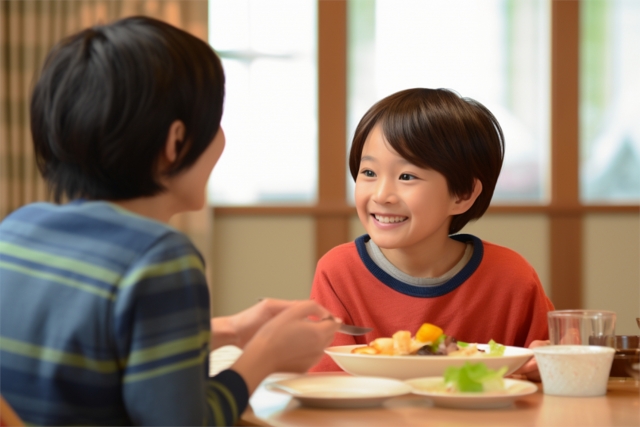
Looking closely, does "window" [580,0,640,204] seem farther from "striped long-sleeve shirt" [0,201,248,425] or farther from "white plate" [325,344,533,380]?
"striped long-sleeve shirt" [0,201,248,425]

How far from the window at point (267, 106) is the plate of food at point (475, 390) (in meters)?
3.43

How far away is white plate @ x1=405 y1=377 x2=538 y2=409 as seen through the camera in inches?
39.0

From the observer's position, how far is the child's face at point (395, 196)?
1656 mm

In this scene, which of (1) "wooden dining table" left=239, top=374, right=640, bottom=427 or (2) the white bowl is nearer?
(1) "wooden dining table" left=239, top=374, right=640, bottom=427

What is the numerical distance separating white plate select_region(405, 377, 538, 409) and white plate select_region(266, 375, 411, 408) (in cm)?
3

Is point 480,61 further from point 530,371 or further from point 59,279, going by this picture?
point 59,279

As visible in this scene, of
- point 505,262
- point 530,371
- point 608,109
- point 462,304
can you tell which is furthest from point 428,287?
point 608,109

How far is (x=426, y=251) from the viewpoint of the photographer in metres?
1.73

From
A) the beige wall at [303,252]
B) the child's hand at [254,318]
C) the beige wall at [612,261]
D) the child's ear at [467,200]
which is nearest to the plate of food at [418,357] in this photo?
the child's hand at [254,318]

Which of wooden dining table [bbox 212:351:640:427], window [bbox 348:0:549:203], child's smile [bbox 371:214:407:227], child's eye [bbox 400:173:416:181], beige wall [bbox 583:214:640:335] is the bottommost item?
beige wall [bbox 583:214:640:335]

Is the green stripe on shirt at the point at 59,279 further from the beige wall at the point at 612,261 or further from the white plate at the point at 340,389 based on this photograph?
the beige wall at the point at 612,261

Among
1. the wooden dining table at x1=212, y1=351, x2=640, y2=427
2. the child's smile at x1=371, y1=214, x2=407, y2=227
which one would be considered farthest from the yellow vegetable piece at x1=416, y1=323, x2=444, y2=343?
the child's smile at x1=371, y1=214, x2=407, y2=227

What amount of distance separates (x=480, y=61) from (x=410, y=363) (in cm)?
358

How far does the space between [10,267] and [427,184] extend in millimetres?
981
